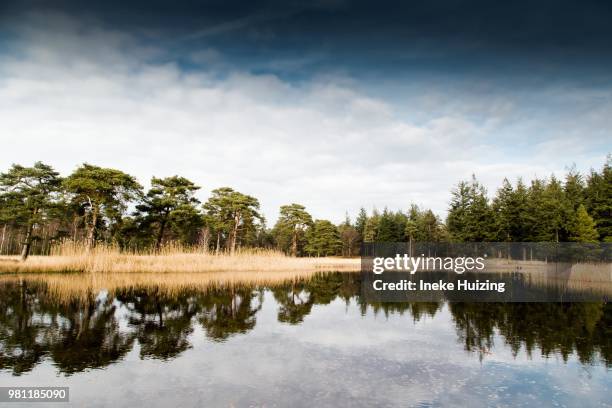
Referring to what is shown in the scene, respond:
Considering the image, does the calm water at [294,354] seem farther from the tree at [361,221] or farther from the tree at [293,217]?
the tree at [361,221]

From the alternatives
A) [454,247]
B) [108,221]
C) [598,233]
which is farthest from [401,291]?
[454,247]

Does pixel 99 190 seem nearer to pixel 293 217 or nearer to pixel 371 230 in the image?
pixel 293 217

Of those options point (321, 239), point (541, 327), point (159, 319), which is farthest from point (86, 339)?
point (321, 239)

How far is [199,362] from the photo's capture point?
Result: 6246 mm

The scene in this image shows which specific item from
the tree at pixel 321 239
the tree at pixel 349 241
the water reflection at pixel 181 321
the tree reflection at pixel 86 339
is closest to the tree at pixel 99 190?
the water reflection at pixel 181 321

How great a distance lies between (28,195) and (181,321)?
2544 cm

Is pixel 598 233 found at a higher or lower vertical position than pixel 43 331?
higher

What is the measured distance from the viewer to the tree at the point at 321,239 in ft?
212

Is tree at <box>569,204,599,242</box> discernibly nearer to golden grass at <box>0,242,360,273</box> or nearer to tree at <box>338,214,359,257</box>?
golden grass at <box>0,242,360,273</box>

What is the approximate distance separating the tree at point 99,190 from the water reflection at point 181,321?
495 inches

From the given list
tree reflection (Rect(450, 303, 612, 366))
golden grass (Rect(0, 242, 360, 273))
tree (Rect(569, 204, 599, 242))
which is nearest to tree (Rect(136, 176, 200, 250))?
golden grass (Rect(0, 242, 360, 273))

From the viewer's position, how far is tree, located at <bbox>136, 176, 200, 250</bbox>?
3269 cm

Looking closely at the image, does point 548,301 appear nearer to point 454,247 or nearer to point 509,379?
point 509,379

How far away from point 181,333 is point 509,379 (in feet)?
22.0
